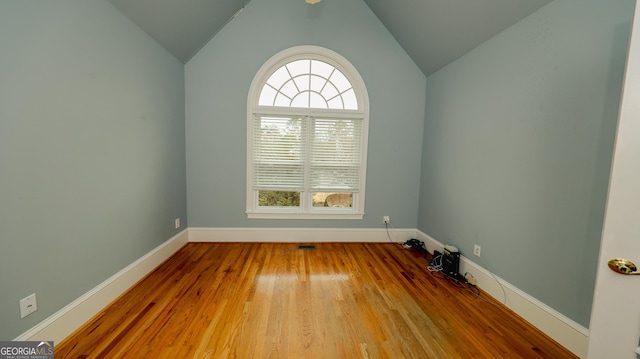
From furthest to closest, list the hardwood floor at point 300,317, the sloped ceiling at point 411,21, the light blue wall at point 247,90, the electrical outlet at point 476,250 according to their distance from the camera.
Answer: the light blue wall at point 247,90 < the electrical outlet at point 476,250 < the sloped ceiling at point 411,21 < the hardwood floor at point 300,317

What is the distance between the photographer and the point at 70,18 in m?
1.62

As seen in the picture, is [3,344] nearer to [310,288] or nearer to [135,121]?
[135,121]

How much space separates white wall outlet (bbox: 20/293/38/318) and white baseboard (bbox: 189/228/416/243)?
6.50 ft

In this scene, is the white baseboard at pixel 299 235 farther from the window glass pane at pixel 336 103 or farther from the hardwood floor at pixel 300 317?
the window glass pane at pixel 336 103

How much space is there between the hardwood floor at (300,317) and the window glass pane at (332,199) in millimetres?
1029

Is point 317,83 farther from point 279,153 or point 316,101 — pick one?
point 279,153

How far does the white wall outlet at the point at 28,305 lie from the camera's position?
4.53 ft

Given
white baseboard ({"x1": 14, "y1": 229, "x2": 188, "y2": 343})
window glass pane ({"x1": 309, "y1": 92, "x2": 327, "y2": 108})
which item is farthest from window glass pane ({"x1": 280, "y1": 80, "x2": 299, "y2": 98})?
white baseboard ({"x1": 14, "y1": 229, "x2": 188, "y2": 343})

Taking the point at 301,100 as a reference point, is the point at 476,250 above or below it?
below

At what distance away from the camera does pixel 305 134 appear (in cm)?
348

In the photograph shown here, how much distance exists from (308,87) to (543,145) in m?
2.71

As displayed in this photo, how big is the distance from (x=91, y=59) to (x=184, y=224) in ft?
7.16

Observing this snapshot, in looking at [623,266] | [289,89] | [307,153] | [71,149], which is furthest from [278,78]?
[623,266]

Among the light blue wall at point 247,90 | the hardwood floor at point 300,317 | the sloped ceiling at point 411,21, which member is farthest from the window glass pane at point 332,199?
the sloped ceiling at point 411,21
